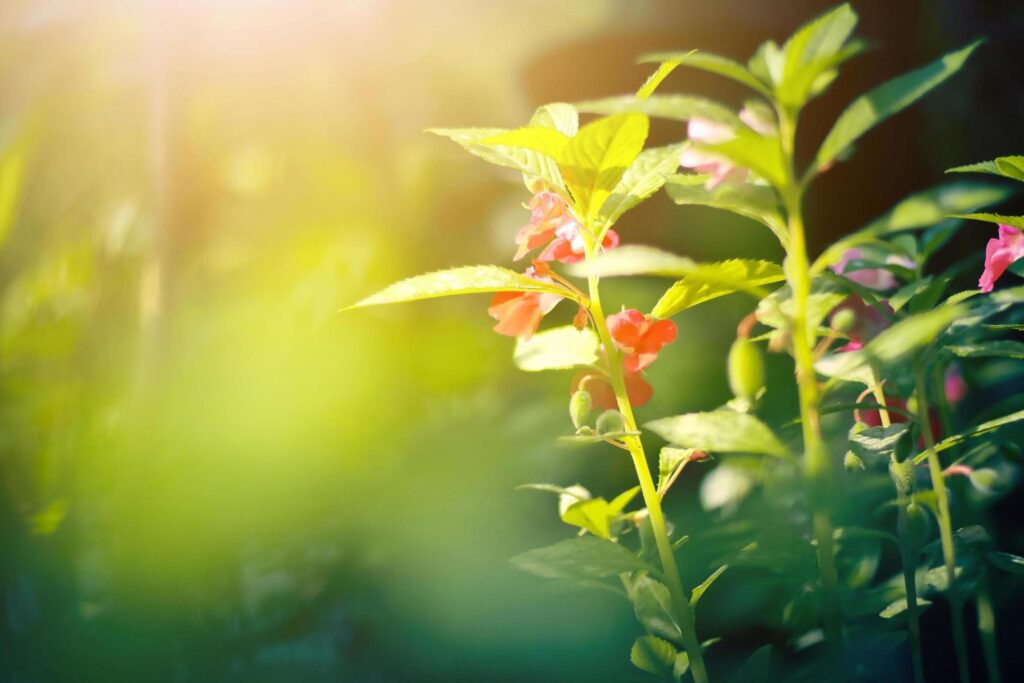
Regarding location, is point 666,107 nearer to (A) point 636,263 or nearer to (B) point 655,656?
(A) point 636,263

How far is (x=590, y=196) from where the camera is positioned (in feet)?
1.81

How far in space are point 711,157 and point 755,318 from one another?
11 centimetres

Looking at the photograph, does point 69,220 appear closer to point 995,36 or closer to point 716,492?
point 716,492

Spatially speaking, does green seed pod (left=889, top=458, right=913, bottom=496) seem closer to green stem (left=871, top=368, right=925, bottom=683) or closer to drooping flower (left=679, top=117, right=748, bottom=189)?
green stem (left=871, top=368, right=925, bottom=683)

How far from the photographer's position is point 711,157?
503mm

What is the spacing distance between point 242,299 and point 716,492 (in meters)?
0.91

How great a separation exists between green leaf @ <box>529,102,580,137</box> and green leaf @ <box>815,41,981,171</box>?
0.58 ft

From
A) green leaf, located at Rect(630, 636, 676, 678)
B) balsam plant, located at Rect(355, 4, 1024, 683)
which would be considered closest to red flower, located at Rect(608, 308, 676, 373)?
balsam plant, located at Rect(355, 4, 1024, 683)

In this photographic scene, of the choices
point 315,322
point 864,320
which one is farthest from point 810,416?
point 315,322

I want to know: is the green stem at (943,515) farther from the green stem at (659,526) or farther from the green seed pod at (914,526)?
the green stem at (659,526)

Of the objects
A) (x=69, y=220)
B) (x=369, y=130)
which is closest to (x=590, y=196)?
(x=369, y=130)

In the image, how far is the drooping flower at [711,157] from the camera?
506 mm

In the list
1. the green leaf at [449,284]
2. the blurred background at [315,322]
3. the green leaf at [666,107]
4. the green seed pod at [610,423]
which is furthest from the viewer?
the blurred background at [315,322]

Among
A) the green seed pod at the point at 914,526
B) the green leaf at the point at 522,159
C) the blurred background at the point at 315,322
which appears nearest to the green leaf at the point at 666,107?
the green leaf at the point at 522,159
